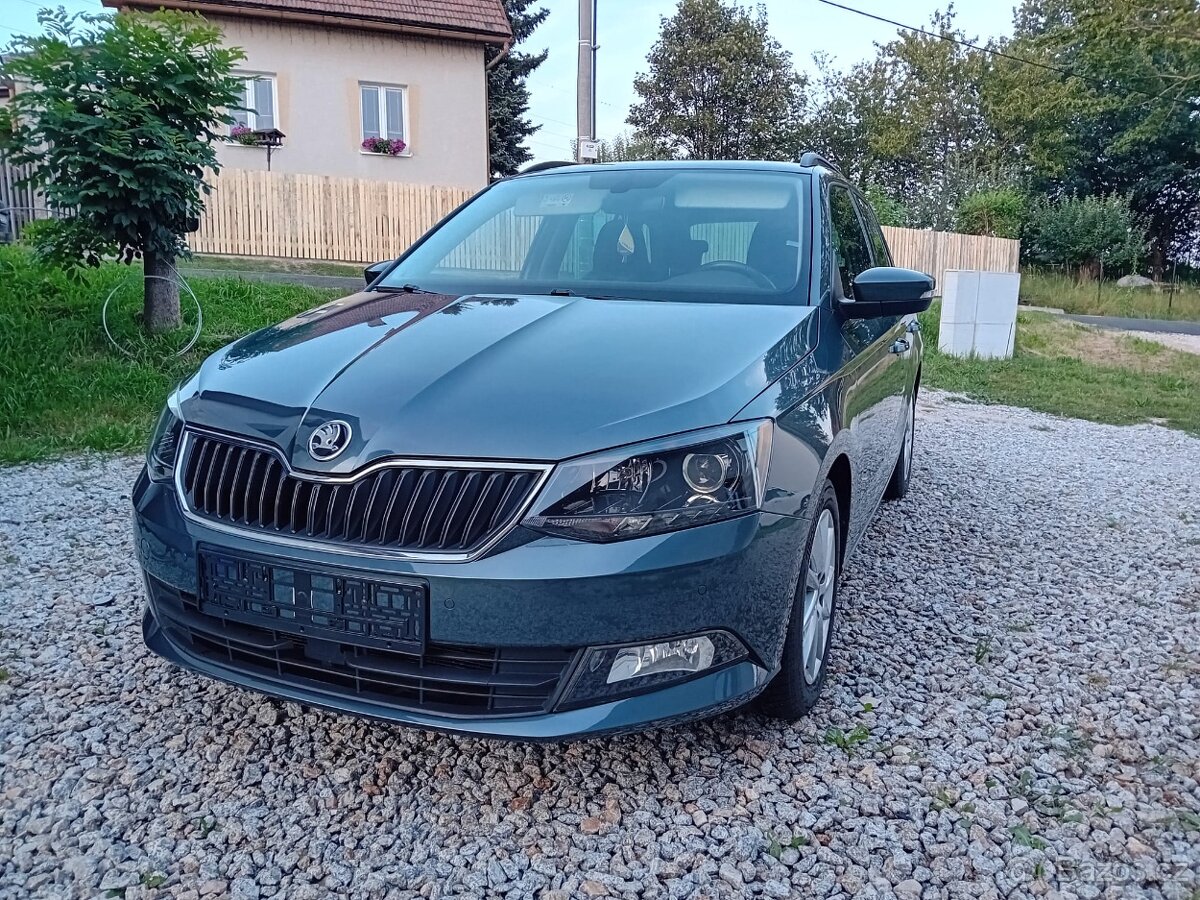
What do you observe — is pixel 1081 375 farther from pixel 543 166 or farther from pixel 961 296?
pixel 543 166

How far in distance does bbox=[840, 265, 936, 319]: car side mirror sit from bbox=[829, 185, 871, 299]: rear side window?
93 mm

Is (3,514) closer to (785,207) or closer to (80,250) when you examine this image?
(80,250)

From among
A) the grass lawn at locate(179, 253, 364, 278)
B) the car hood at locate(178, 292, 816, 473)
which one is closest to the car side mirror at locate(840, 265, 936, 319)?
the car hood at locate(178, 292, 816, 473)

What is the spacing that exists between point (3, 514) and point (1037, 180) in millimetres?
36560

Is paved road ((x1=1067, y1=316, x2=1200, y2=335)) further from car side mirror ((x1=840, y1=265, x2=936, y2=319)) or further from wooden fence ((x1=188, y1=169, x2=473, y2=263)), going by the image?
car side mirror ((x1=840, y1=265, x2=936, y2=319))

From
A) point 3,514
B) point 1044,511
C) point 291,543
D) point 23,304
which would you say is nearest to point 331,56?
point 23,304

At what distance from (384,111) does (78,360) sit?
13421 millimetres

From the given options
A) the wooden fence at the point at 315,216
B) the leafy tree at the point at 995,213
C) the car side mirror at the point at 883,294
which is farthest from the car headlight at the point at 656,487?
the leafy tree at the point at 995,213

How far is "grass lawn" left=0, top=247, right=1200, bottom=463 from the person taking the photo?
6406 mm

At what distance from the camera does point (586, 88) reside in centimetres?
1173

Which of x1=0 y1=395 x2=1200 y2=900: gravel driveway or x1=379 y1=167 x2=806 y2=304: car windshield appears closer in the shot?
x1=0 y1=395 x2=1200 y2=900: gravel driveway

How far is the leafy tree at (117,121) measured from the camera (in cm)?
668

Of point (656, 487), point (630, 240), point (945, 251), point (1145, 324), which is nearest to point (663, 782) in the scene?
point (656, 487)

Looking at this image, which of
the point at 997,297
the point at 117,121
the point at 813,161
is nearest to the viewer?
the point at 813,161
